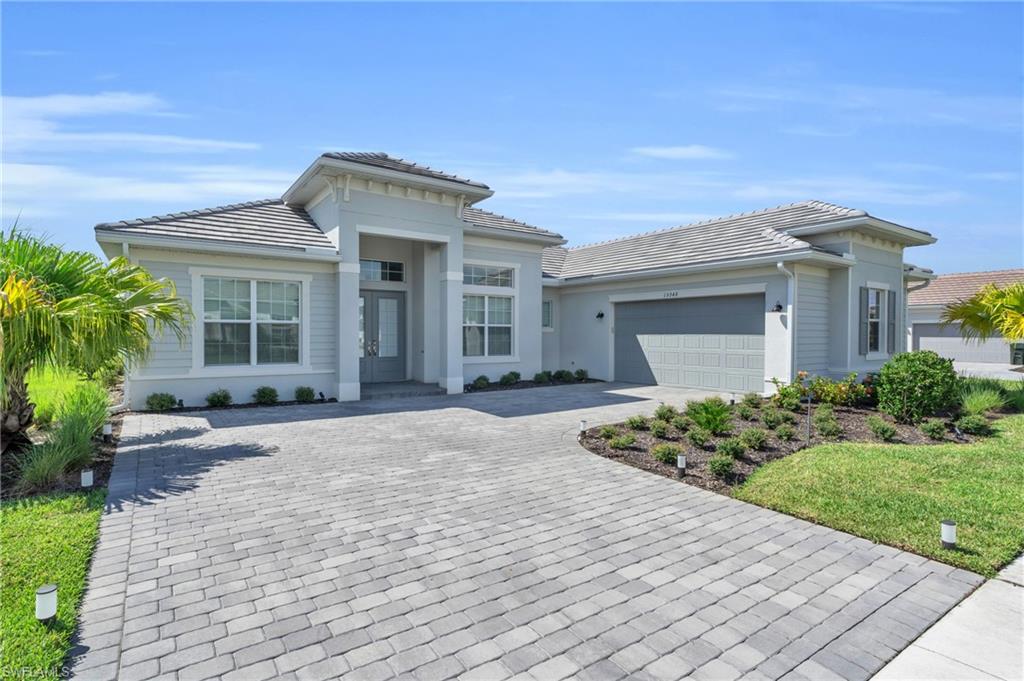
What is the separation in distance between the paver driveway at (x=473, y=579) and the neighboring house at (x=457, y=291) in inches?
217

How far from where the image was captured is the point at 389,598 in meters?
3.43

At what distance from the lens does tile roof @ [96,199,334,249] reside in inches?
417

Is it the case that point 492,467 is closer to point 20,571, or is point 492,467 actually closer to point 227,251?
point 20,571

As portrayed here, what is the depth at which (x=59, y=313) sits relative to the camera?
19.6 feet

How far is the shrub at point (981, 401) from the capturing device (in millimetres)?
9539

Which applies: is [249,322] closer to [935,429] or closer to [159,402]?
[159,402]

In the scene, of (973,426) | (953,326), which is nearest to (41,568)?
(973,426)

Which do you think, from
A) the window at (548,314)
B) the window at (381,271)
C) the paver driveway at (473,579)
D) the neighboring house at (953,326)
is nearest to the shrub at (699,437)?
the paver driveway at (473,579)

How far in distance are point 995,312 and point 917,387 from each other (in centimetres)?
375

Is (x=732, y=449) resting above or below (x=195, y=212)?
below

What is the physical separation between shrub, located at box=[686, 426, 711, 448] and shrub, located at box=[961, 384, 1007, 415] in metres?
5.60

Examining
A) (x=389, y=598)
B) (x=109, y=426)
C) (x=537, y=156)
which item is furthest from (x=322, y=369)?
(x=389, y=598)

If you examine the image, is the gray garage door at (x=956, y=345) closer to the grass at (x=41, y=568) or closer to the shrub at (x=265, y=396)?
the shrub at (x=265, y=396)

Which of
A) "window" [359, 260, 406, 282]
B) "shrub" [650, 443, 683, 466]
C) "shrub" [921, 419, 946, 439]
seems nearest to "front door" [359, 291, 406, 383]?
"window" [359, 260, 406, 282]
